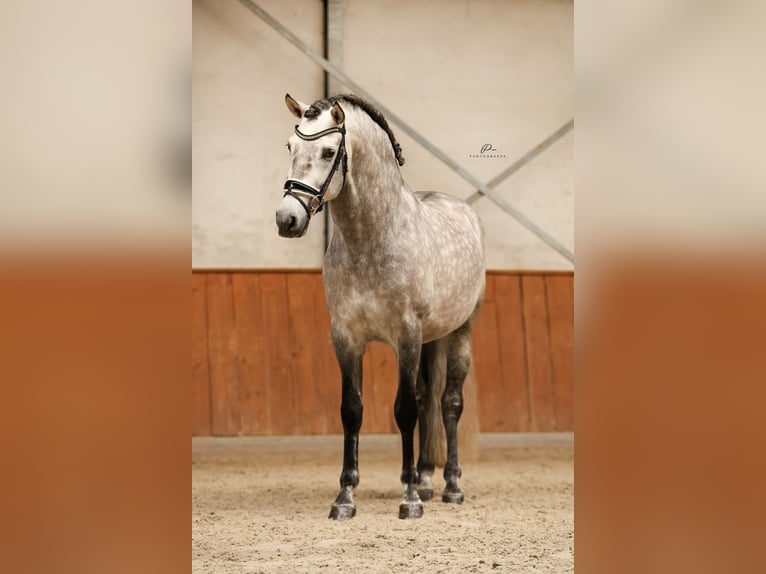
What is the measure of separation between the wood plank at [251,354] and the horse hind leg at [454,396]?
1.95 metres

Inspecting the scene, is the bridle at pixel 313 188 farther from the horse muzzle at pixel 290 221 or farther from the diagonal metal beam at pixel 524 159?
the diagonal metal beam at pixel 524 159

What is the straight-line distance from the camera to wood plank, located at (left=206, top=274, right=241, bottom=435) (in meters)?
6.45

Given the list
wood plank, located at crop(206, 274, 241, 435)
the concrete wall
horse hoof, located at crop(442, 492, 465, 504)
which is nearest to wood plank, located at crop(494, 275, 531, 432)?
the concrete wall

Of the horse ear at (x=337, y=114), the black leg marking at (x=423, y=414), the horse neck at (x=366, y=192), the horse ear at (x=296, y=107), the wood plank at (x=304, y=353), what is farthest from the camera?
the wood plank at (x=304, y=353)

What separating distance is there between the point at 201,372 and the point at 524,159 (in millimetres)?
3021

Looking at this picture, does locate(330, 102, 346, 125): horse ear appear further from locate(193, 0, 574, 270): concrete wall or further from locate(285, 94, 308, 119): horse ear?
locate(193, 0, 574, 270): concrete wall

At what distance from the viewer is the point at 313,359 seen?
6.61m

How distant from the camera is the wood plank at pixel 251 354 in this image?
6.48 meters

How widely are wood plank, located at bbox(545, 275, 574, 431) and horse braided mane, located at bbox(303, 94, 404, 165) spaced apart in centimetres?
280

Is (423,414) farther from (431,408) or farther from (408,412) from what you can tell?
(408,412)

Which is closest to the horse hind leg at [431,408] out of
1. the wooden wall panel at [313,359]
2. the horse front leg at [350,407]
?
the horse front leg at [350,407]

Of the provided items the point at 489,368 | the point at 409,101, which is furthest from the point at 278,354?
the point at 409,101

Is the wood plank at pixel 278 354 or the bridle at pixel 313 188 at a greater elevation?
the bridle at pixel 313 188
